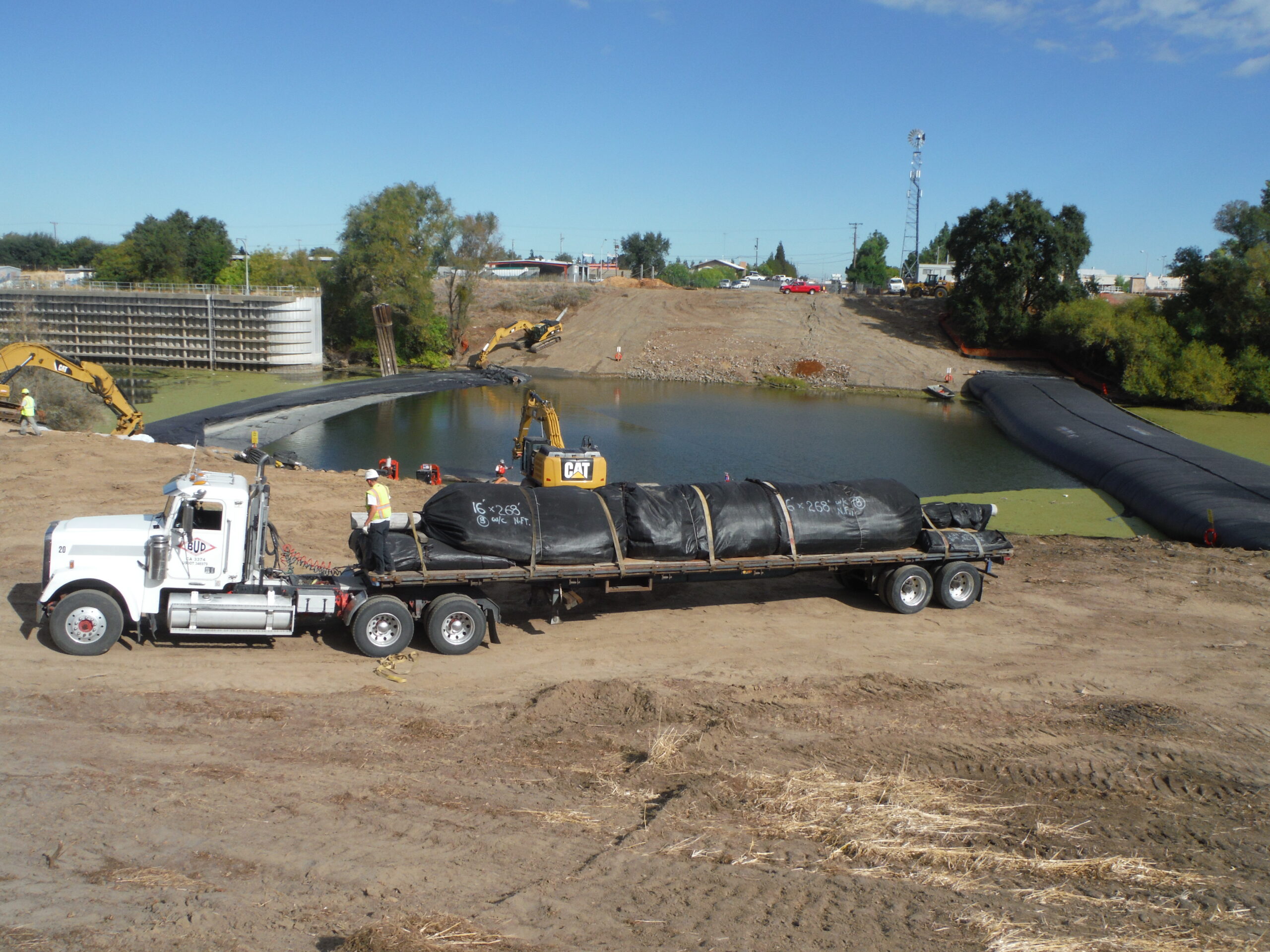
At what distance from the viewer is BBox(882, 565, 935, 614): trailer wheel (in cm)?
1482

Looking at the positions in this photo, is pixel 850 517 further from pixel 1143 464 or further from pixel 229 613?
pixel 1143 464

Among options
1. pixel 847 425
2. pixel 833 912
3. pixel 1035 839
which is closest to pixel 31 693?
pixel 833 912

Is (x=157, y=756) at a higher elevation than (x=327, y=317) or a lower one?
lower

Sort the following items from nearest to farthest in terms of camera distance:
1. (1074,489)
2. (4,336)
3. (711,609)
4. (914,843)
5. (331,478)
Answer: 1. (914,843)
2. (711,609)
3. (331,478)
4. (1074,489)
5. (4,336)

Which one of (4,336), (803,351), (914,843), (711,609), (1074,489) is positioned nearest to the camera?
(914,843)

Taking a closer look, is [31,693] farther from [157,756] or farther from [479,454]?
[479,454]

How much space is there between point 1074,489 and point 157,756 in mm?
26498

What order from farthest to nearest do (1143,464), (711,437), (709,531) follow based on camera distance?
(711,437) → (1143,464) → (709,531)

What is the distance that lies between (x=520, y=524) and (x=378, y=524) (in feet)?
6.41

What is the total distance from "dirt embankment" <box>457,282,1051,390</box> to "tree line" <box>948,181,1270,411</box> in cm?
393

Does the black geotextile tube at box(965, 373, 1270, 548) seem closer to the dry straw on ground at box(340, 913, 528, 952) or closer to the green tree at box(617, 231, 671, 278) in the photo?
the dry straw on ground at box(340, 913, 528, 952)

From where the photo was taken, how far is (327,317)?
6506 centimetres

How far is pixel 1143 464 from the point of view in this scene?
27.1m

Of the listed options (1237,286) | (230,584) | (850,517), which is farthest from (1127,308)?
(230,584)
